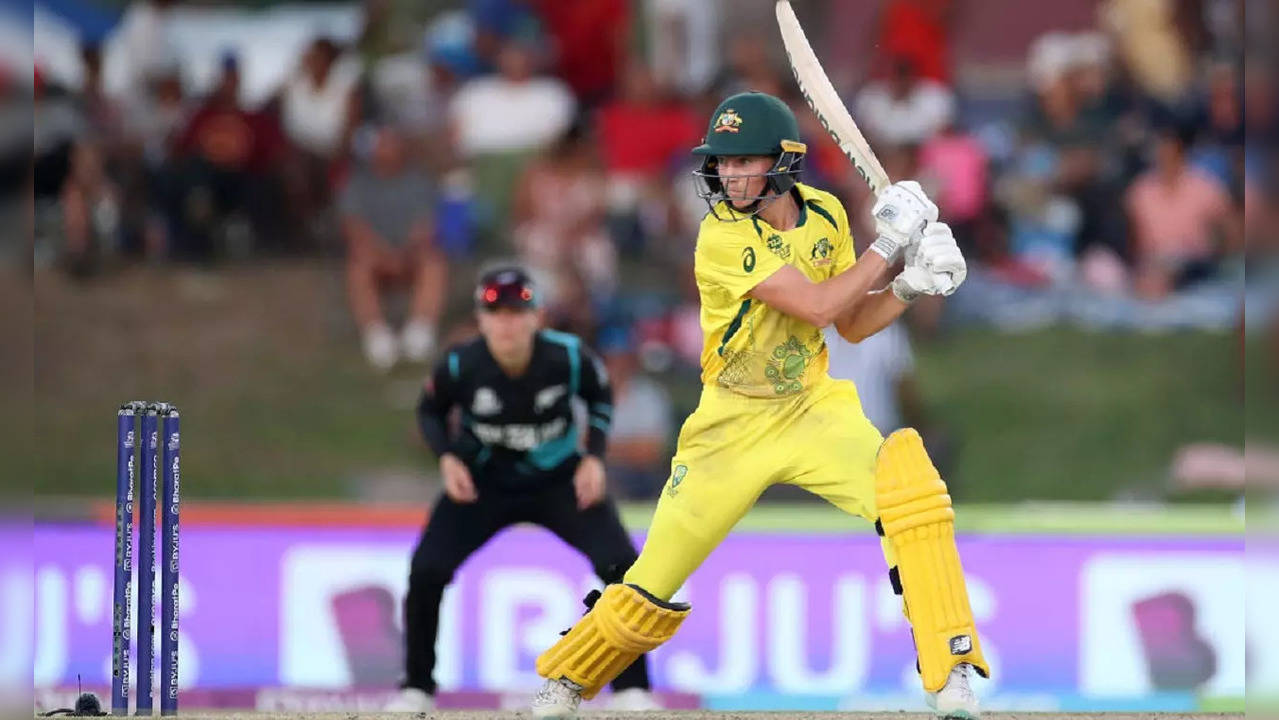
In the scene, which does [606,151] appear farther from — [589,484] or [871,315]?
[871,315]

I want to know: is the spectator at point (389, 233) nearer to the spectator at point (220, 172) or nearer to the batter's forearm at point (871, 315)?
the spectator at point (220, 172)

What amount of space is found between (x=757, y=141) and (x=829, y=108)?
0.28 meters

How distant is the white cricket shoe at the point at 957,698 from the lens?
14.8ft

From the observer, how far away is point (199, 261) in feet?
36.0

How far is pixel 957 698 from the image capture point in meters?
4.52

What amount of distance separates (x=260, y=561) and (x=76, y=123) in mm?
3879

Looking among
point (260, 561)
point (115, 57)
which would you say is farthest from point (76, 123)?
point (260, 561)

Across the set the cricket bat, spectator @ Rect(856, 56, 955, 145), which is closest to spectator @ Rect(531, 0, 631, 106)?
spectator @ Rect(856, 56, 955, 145)

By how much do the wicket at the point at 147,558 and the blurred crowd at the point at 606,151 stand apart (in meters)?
4.90

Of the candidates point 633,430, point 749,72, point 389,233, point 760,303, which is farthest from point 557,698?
point 749,72

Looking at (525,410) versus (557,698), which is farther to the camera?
(525,410)

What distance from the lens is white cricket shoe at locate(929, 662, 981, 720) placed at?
4.51 m

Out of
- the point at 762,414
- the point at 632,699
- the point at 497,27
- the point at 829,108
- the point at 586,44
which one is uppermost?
the point at 497,27

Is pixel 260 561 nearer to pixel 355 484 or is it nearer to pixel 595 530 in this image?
pixel 355 484
